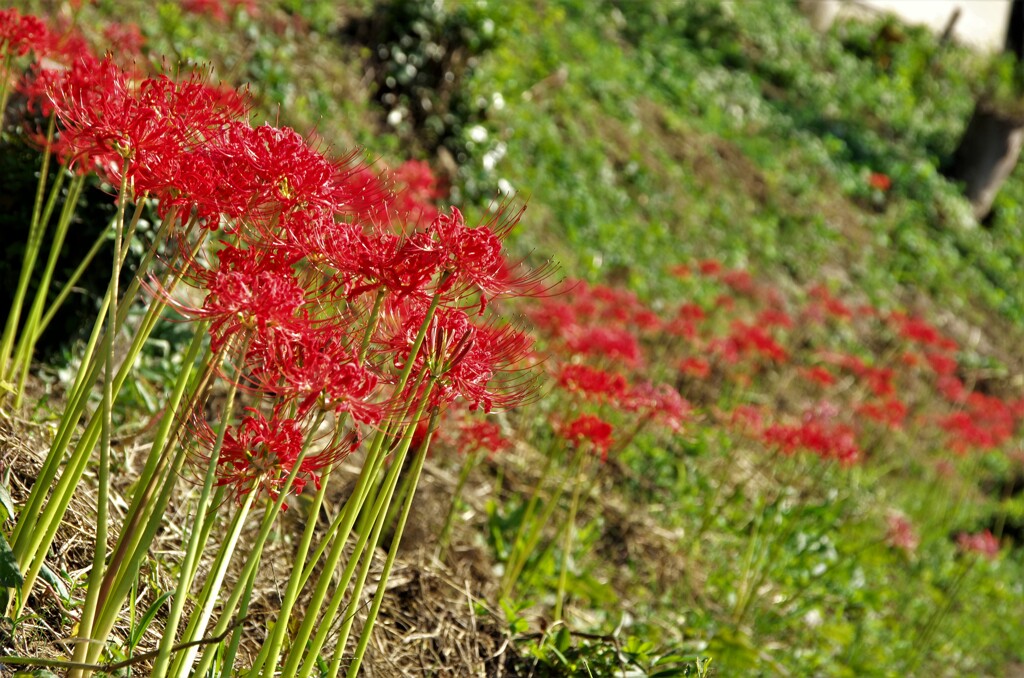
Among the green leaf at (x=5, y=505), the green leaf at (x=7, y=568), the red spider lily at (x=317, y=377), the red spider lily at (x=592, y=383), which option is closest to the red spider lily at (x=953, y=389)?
the red spider lily at (x=592, y=383)

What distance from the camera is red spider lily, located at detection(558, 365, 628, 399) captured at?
3467 mm

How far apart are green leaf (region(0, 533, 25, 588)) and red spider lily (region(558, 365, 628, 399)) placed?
2.00m

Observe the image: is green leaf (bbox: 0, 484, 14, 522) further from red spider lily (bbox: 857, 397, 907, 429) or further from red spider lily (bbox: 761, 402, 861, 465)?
red spider lily (bbox: 857, 397, 907, 429)

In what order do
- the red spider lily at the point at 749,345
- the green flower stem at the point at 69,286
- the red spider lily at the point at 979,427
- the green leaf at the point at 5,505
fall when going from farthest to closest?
the red spider lily at the point at 979,427, the red spider lily at the point at 749,345, the green flower stem at the point at 69,286, the green leaf at the point at 5,505

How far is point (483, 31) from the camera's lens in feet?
26.2

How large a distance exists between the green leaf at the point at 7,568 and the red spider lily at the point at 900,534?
17.4ft

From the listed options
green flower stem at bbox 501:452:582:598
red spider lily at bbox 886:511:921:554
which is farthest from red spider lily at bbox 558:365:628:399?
red spider lily at bbox 886:511:921:554

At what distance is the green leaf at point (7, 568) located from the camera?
1884 mm

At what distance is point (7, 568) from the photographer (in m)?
1.89

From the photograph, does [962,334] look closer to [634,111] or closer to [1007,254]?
[1007,254]

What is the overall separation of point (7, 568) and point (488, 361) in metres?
1.01

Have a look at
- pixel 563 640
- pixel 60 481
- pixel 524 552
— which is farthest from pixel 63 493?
pixel 524 552

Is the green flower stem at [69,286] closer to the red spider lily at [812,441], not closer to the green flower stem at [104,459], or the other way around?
the green flower stem at [104,459]

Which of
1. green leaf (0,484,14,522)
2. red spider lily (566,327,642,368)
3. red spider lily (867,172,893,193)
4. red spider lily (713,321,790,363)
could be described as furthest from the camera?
red spider lily (867,172,893,193)
